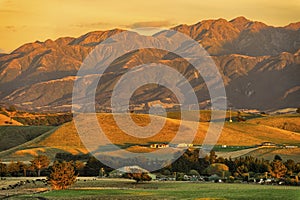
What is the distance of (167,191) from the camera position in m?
77.9

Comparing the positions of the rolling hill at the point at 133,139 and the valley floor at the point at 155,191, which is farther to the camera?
the rolling hill at the point at 133,139

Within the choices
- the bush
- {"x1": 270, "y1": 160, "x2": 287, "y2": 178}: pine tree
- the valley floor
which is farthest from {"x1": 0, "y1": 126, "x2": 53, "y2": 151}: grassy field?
{"x1": 270, "y1": 160, "x2": 287, "y2": 178}: pine tree

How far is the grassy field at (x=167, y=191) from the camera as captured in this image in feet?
232

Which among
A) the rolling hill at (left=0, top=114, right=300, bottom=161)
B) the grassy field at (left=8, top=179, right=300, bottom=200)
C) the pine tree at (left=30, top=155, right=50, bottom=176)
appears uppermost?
the rolling hill at (left=0, top=114, right=300, bottom=161)

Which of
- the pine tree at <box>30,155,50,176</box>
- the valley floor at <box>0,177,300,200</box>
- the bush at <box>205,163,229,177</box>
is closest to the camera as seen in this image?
the valley floor at <box>0,177,300,200</box>

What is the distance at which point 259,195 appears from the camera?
70.7m

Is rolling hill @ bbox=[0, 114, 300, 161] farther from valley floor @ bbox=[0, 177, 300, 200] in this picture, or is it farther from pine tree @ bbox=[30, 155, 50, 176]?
valley floor @ bbox=[0, 177, 300, 200]

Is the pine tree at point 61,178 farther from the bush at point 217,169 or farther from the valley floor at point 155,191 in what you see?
the bush at point 217,169

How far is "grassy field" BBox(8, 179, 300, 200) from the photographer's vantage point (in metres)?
70.8

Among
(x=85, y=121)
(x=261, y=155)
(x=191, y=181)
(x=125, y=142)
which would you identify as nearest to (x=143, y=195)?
(x=191, y=181)

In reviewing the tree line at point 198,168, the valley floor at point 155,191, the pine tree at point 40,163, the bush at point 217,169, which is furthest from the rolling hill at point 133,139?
the valley floor at point 155,191

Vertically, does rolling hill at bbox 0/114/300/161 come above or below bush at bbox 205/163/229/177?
above

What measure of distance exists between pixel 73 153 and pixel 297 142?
64801mm

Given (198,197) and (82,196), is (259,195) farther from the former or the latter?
(82,196)
